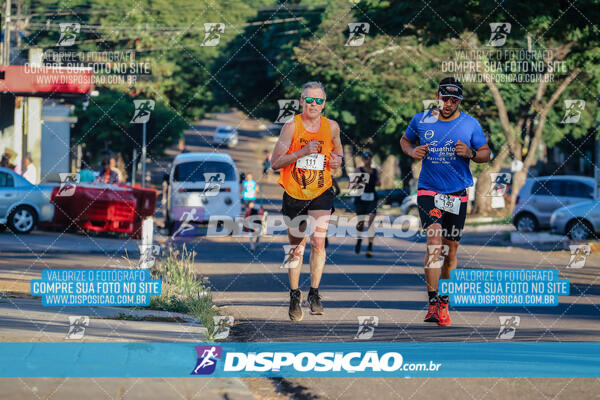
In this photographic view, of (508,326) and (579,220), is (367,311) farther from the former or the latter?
(579,220)

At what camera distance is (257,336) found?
925 cm

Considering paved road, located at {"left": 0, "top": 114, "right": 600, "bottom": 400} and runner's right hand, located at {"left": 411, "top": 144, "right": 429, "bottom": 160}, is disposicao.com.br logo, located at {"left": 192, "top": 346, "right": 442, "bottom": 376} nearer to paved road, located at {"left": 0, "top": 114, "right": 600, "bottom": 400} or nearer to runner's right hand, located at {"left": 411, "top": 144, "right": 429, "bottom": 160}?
paved road, located at {"left": 0, "top": 114, "right": 600, "bottom": 400}

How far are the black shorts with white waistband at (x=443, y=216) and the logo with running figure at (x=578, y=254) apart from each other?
927 cm

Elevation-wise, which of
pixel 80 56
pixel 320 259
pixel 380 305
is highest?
pixel 80 56

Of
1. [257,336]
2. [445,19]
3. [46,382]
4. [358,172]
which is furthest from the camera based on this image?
[445,19]

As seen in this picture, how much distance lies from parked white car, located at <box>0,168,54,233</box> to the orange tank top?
15485 mm

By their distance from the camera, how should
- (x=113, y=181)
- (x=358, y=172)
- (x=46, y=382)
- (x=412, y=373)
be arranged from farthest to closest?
(x=113, y=181) → (x=358, y=172) → (x=412, y=373) → (x=46, y=382)

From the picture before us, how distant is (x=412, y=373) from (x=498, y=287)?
486 cm

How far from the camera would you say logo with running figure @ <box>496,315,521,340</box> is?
29.4 ft

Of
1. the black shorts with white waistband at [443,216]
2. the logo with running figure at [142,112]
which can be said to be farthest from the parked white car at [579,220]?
the black shorts with white waistband at [443,216]

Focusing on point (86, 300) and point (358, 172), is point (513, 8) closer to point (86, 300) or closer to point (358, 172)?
point (358, 172)

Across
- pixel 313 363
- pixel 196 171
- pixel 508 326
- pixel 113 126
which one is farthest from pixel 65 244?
pixel 113 126

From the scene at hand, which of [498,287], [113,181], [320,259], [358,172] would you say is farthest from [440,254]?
[113,181]

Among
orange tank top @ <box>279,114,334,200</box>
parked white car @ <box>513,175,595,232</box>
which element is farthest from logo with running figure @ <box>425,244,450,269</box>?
parked white car @ <box>513,175,595,232</box>
